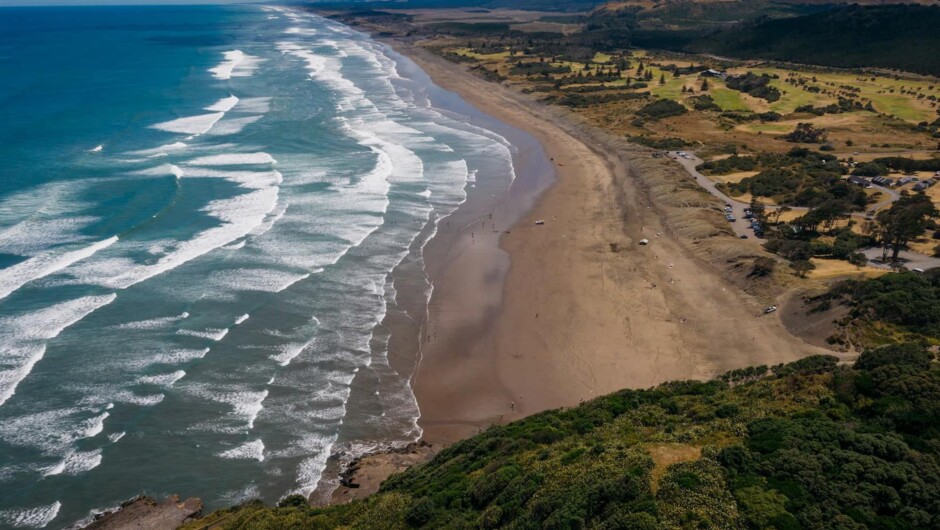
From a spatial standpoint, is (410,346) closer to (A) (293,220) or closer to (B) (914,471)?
(A) (293,220)

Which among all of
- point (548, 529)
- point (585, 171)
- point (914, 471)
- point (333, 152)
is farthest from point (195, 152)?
point (914, 471)

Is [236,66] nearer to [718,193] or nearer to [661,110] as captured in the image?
[661,110]

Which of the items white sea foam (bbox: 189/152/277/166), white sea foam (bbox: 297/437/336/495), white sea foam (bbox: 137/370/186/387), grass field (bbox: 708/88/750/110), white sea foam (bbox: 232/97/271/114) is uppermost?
grass field (bbox: 708/88/750/110)

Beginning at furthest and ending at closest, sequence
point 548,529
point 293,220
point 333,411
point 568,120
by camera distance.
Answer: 1. point 568,120
2. point 293,220
3. point 333,411
4. point 548,529

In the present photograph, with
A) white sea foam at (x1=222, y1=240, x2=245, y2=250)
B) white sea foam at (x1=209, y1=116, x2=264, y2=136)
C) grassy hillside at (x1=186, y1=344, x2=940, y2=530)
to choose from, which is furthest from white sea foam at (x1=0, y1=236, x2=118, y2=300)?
white sea foam at (x1=209, y1=116, x2=264, y2=136)

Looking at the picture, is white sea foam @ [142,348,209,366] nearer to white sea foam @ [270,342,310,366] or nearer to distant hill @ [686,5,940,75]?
white sea foam @ [270,342,310,366]

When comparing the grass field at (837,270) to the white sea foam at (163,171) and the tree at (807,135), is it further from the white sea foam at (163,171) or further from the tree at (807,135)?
the white sea foam at (163,171)

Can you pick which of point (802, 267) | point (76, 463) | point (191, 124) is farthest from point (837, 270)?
point (191, 124)
